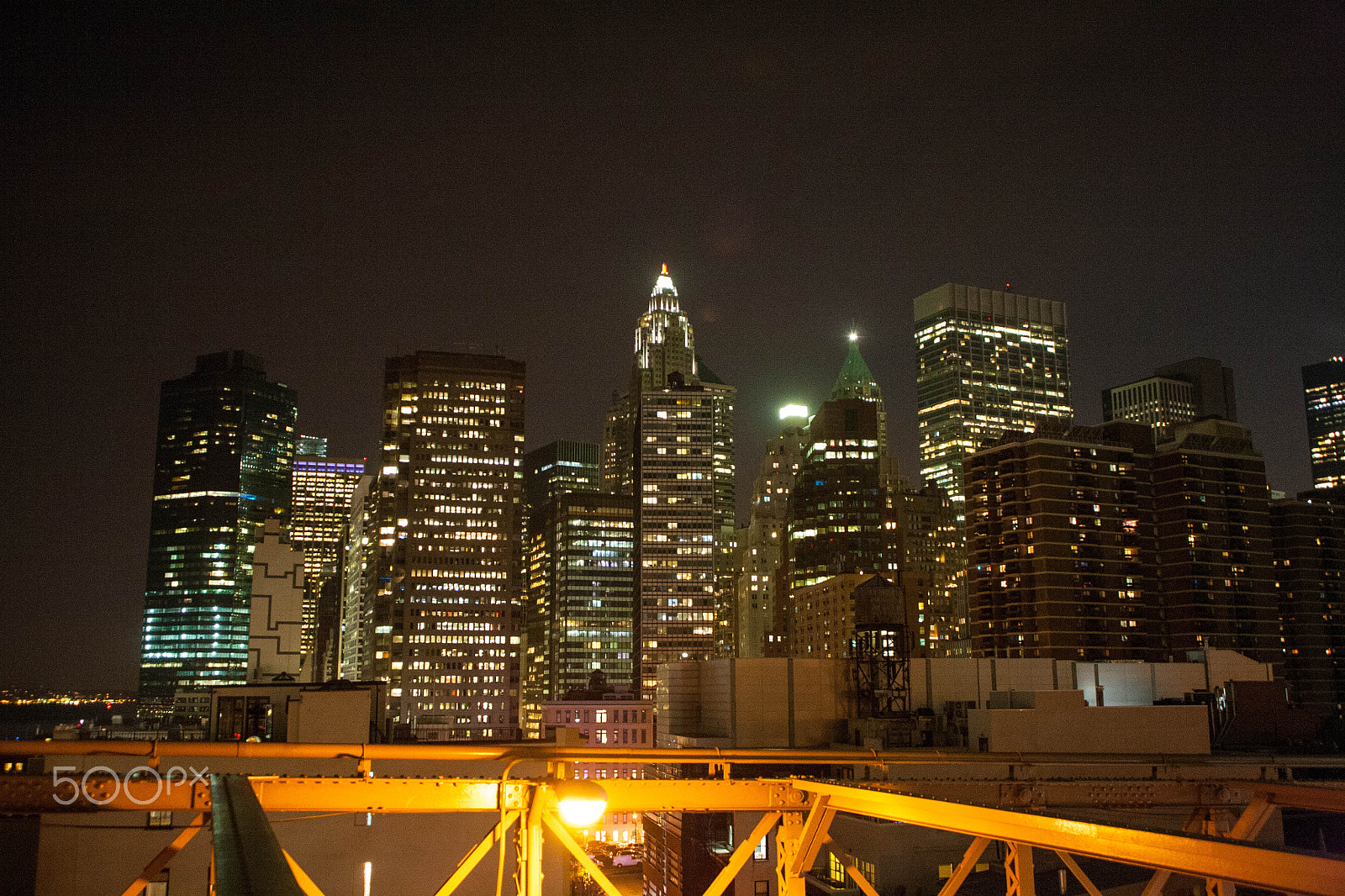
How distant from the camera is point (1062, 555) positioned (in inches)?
6294

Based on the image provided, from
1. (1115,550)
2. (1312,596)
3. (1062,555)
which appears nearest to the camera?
(1062,555)

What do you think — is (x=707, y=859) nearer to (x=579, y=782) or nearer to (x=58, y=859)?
(x=58, y=859)

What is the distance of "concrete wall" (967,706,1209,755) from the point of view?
274ft

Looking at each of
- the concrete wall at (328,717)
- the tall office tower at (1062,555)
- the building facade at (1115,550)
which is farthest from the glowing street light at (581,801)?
the tall office tower at (1062,555)

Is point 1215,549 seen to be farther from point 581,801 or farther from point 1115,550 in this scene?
point 581,801

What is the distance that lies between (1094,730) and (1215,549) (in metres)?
99.9

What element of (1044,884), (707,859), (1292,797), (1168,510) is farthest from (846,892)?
(1168,510)

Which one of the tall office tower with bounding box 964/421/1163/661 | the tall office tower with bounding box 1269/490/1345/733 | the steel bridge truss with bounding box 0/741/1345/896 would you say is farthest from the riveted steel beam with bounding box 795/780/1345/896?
the tall office tower with bounding box 1269/490/1345/733

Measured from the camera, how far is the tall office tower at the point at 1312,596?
178m

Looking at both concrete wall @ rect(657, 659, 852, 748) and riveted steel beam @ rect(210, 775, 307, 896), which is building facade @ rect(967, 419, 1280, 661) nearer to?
concrete wall @ rect(657, 659, 852, 748)

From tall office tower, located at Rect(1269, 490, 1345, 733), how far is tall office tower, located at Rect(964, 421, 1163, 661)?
115 feet

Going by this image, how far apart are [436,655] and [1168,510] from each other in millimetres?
135894

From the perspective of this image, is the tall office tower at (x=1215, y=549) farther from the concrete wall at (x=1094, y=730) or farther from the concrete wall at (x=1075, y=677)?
the concrete wall at (x=1094, y=730)

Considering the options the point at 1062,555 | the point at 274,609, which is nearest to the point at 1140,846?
the point at 274,609
